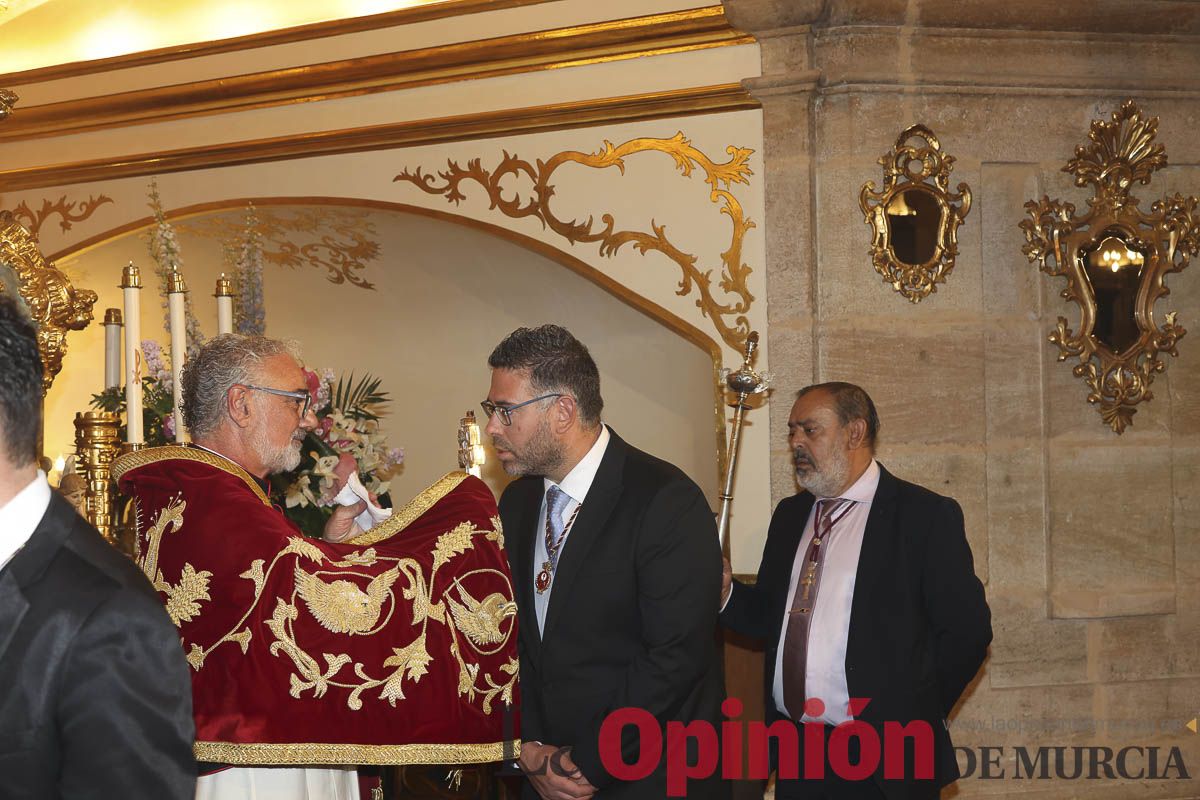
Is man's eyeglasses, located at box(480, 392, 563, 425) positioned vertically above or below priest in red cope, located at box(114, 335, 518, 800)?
above

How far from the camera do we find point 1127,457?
15.2 feet

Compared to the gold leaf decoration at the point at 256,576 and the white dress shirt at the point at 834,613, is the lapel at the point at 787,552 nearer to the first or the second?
the white dress shirt at the point at 834,613

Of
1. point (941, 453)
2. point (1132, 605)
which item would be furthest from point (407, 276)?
point (1132, 605)

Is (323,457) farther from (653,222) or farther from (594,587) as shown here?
(653,222)

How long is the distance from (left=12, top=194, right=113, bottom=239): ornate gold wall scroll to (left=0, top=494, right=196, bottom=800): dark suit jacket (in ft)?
15.1

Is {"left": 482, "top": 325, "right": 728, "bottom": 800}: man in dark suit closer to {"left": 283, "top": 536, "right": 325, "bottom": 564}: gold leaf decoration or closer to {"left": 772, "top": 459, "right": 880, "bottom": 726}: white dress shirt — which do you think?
{"left": 772, "top": 459, "right": 880, "bottom": 726}: white dress shirt

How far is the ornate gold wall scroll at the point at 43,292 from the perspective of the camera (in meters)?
2.65

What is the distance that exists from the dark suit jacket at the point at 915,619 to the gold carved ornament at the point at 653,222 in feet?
4.48

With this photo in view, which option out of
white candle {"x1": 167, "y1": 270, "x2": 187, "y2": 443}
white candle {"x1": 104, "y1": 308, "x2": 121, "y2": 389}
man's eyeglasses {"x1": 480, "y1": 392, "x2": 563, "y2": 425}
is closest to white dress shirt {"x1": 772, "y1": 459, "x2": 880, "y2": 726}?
man's eyeglasses {"x1": 480, "y1": 392, "x2": 563, "y2": 425}

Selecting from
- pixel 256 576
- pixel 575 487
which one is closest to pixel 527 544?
pixel 575 487

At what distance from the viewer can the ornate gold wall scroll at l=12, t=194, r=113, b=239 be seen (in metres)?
5.60

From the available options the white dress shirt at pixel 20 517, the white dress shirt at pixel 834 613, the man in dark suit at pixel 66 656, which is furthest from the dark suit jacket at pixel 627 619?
the white dress shirt at pixel 20 517

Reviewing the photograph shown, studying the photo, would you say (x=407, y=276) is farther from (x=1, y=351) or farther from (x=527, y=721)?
(x=1, y=351)

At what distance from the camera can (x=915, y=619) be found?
3268mm
